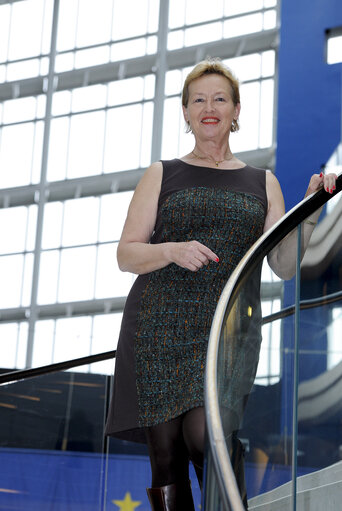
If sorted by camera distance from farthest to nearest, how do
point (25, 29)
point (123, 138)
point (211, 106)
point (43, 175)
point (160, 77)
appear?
point (25, 29) < point (43, 175) < point (123, 138) < point (160, 77) < point (211, 106)

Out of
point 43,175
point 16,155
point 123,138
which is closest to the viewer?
point 123,138

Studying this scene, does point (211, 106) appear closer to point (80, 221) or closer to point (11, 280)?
point (80, 221)

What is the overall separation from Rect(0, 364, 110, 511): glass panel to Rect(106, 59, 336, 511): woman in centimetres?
181

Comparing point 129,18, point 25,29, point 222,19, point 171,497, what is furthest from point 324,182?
point 25,29

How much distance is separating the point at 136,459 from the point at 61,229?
12.7m

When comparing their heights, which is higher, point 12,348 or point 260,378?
point 12,348

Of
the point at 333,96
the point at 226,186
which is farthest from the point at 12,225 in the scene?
the point at 226,186

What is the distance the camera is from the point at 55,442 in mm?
4250

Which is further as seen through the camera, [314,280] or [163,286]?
[314,280]

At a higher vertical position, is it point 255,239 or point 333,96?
point 333,96

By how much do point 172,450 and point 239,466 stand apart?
0.18 metres

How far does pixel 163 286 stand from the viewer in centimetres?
232

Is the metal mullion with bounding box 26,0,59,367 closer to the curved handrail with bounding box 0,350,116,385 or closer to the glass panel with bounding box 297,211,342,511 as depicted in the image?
the curved handrail with bounding box 0,350,116,385

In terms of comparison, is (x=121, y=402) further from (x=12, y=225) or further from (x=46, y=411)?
(x=12, y=225)
